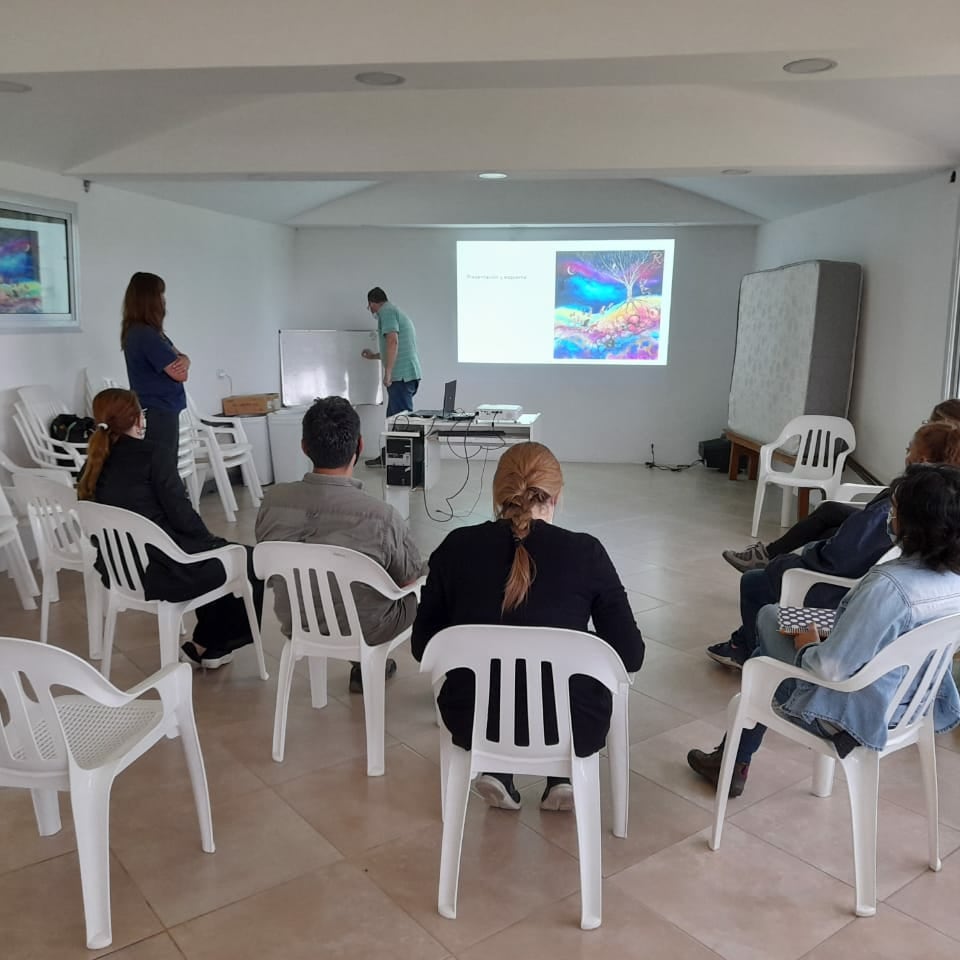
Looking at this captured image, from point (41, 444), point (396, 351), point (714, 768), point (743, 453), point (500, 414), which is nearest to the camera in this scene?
point (714, 768)

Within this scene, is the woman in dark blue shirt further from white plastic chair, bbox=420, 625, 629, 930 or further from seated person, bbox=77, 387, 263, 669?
white plastic chair, bbox=420, 625, 629, 930

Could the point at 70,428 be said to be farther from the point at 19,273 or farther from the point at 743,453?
the point at 743,453

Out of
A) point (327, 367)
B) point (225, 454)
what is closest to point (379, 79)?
point (225, 454)

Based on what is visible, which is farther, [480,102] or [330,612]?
[480,102]

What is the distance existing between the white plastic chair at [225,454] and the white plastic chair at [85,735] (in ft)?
12.7

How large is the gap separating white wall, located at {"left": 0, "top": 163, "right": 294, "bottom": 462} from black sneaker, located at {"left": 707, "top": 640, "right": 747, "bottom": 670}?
12.9ft

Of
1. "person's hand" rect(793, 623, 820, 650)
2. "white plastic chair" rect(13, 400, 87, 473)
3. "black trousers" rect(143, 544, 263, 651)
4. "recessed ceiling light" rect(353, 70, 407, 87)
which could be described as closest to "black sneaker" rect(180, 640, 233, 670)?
"black trousers" rect(143, 544, 263, 651)

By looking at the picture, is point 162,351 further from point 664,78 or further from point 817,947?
point 817,947

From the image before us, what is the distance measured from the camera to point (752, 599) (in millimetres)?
3303

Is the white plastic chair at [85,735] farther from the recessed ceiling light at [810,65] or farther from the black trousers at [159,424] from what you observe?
the recessed ceiling light at [810,65]

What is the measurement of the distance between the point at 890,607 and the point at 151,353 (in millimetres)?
3775

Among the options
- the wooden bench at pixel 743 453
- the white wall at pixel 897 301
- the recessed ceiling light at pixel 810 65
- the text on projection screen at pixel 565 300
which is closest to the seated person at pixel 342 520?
the recessed ceiling light at pixel 810 65

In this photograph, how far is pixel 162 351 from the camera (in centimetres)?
452

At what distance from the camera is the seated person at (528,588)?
6.42 ft
